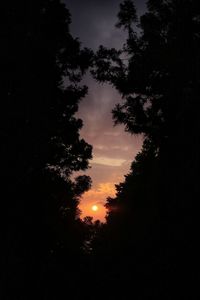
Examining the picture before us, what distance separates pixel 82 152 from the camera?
17797mm

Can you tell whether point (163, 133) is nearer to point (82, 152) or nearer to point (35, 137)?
point (82, 152)

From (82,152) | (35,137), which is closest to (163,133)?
(82,152)

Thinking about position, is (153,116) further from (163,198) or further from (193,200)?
(193,200)

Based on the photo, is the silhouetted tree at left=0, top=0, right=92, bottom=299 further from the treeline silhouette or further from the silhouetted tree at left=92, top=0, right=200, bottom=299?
the silhouetted tree at left=92, top=0, right=200, bottom=299

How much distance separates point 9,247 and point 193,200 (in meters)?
5.97

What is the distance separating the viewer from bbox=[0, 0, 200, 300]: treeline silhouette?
1220 centimetres

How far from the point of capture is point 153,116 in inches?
733

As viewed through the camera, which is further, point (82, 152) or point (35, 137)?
point (82, 152)

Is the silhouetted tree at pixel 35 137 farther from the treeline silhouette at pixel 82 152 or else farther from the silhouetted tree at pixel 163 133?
the silhouetted tree at pixel 163 133

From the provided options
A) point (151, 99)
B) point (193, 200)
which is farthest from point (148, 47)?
point (193, 200)

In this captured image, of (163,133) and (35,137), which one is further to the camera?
(163,133)

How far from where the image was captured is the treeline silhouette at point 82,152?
12.2 m

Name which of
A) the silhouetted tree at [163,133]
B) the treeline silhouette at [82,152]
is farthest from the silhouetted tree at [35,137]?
the silhouetted tree at [163,133]

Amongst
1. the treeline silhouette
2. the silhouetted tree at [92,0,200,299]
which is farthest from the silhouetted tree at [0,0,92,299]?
the silhouetted tree at [92,0,200,299]
